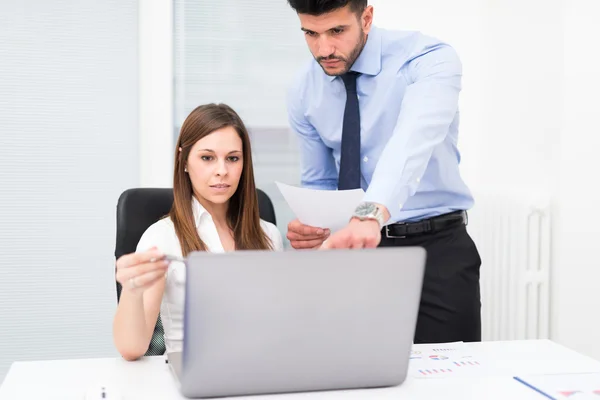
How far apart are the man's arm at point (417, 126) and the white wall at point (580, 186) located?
0.79 metres

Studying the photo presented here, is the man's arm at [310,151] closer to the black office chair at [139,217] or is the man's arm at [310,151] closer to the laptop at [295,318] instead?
the black office chair at [139,217]

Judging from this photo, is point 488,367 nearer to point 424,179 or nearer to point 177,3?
point 424,179

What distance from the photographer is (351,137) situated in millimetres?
1921

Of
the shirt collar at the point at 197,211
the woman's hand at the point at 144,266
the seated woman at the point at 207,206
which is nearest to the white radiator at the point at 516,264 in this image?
the seated woman at the point at 207,206

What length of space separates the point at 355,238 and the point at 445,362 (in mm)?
302

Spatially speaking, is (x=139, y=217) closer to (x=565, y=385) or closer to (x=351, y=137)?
(x=351, y=137)

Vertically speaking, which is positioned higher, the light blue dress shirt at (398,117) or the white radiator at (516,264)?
the light blue dress shirt at (398,117)

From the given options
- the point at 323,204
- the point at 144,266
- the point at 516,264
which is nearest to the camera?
the point at 144,266

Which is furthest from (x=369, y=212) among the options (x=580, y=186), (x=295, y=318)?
(x=580, y=186)

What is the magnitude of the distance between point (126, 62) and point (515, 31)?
5.18 feet

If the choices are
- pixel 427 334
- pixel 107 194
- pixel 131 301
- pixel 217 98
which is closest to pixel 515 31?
pixel 217 98

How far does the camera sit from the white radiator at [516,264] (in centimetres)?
261

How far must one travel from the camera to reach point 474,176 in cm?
309

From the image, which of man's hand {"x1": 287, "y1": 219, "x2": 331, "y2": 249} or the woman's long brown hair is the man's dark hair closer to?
the woman's long brown hair
